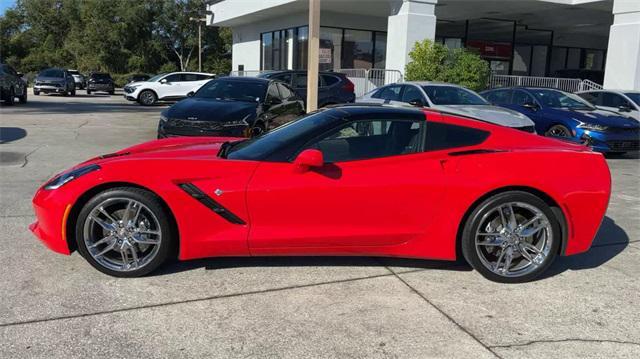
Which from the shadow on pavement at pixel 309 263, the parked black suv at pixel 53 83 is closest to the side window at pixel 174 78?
the parked black suv at pixel 53 83

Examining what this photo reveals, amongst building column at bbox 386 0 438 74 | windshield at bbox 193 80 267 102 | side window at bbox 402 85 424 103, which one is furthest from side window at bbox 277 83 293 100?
building column at bbox 386 0 438 74

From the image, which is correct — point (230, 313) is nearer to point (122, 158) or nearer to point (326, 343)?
point (326, 343)

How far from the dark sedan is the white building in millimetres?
10164

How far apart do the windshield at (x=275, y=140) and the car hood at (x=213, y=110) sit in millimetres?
4651

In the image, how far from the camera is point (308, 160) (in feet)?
13.0

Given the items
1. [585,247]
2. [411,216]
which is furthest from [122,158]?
[585,247]

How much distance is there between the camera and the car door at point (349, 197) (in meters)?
4.05

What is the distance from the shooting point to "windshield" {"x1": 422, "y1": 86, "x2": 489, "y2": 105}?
1124cm

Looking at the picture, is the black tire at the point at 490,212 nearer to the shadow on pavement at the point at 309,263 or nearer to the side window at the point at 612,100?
the shadow on pavement at the point at 309,263

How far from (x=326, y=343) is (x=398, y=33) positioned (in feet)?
59.6

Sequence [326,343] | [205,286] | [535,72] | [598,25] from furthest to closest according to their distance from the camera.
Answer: [535,72]
[598,25]
[205,286]
[326,343]

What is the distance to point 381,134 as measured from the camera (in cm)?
437

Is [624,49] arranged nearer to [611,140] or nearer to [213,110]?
[611,140]

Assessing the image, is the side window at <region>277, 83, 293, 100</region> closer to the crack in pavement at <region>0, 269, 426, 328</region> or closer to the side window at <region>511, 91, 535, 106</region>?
the side window at <region>511, 91, 535, 106</region>
